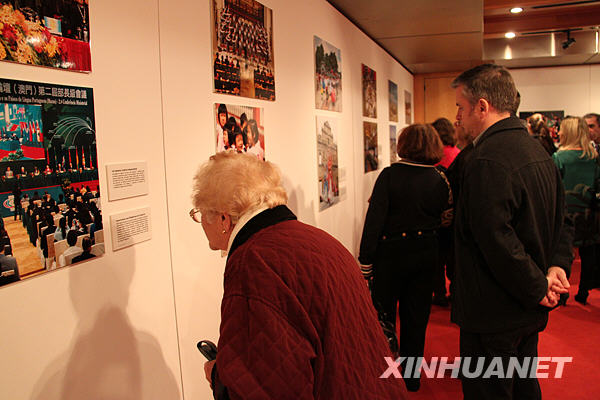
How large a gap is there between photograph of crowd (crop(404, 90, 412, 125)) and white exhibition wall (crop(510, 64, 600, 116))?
284cm

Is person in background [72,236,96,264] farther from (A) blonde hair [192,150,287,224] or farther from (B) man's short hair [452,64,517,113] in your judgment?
(B) man's short hair [452,64,517,113]

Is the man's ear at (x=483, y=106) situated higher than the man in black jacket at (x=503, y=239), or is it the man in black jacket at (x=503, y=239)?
the man's ear at (x=483, y=106)

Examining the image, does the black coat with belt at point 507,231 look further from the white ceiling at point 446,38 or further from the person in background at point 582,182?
the person in background at point 582,182

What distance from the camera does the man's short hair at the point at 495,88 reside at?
2.02 m

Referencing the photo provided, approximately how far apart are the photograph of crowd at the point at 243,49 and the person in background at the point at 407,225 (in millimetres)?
929

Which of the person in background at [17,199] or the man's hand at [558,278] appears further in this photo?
the man's hand at [558,278]

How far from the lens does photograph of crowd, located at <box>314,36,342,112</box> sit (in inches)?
139

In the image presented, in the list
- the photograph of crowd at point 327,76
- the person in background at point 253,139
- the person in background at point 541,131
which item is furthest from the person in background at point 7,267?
the person in background at point 541,131

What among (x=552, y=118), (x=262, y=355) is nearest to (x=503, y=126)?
(x=262, y=355)

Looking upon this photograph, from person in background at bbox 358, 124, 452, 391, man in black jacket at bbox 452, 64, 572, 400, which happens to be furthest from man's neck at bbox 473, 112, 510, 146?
person in background at bbox 358, 124, 452, 391

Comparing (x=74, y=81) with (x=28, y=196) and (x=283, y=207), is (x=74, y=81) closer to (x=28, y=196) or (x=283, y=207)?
(x=28, y=196)

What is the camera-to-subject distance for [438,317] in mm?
4566

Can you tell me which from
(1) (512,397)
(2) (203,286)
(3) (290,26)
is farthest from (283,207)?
(3) (290,26)

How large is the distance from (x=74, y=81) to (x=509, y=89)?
174 centimetres
